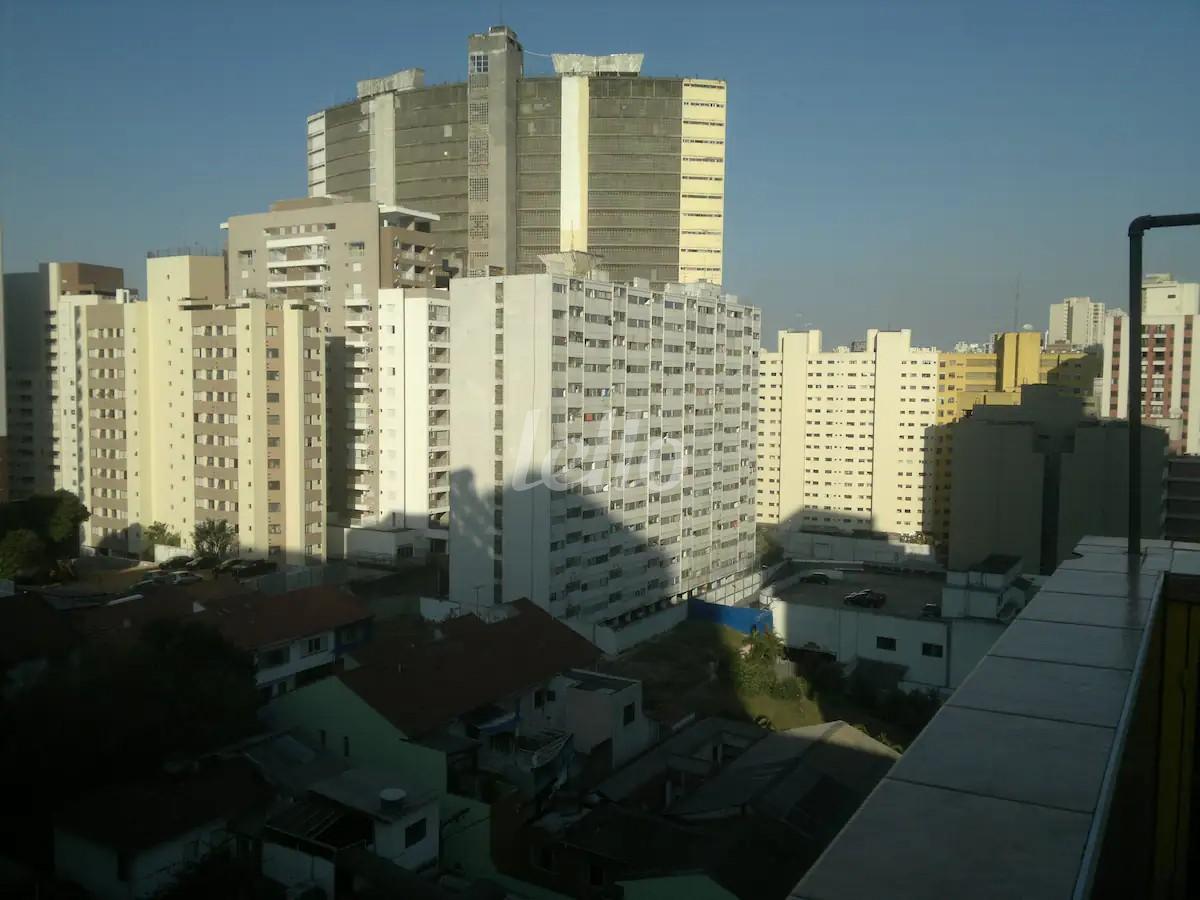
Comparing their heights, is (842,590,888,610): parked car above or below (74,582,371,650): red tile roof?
below

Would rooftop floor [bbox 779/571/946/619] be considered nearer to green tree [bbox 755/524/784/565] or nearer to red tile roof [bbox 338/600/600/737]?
green tree [bbox 755/524/784/565]

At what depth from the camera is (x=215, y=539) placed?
20.5 meters

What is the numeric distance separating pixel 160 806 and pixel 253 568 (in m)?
12.0

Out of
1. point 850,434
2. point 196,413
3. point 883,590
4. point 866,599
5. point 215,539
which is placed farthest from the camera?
point 850,434

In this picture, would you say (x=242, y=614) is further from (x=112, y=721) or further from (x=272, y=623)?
(x=112, y=721)

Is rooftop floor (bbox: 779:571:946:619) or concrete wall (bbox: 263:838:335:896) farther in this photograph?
rooftop floor (bbox: 779:571:946:619)

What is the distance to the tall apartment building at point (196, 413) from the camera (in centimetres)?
2106

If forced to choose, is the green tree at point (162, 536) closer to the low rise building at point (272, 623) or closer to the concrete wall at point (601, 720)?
the low rise building at point (272, 623)

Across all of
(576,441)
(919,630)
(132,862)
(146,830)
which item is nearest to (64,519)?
(576,441)

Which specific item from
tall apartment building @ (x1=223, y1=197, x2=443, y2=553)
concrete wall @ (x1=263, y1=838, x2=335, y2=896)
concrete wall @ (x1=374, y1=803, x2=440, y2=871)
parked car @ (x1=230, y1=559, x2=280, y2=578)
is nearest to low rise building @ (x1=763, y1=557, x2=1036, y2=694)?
tall apartment building @ (x1=223, y1=197, x2=443, y2=553)

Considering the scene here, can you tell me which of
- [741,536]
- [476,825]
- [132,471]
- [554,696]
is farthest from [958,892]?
[132,471]

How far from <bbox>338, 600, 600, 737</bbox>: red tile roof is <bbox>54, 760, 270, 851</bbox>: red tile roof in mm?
1601

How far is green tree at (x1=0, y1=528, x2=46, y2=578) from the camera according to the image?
1872 cm

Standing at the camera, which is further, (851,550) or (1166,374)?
(851,550)
